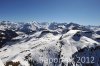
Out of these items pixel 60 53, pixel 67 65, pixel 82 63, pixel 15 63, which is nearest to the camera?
pixel 15 63

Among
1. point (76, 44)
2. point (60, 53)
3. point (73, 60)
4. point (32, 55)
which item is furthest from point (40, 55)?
point (76, 44)

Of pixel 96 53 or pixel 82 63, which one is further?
pixel 96 53

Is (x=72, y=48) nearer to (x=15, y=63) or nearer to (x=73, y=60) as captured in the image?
(x=73, y=60)

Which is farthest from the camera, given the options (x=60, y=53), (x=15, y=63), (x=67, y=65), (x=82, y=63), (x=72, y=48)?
(x=72, y=48)

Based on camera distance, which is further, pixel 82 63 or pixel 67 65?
pixel 82 63

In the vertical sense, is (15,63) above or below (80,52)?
above

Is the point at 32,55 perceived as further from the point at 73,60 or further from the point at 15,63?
the point at 73,60

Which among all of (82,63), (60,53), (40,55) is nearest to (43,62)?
(40,55)

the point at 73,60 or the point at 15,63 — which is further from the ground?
the point at 15,63

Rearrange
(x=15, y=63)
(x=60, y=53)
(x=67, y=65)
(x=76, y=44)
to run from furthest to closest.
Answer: (x=76, y=44) → (x=60, y=53) → (x=67, y=65) → (x=15, y=63)
